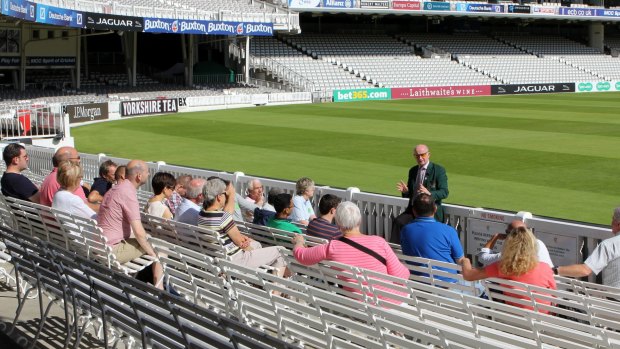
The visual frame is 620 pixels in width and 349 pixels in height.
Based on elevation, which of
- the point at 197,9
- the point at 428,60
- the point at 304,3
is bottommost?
the point at 428,60

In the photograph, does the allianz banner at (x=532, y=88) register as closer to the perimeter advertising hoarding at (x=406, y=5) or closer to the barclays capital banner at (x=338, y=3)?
the perimeter advertising hoarding at (x=406, y=5)

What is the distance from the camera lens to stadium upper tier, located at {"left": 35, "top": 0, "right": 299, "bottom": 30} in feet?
152

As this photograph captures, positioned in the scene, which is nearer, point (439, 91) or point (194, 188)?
point (194, 188)

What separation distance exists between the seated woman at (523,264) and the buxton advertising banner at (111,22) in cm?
4143

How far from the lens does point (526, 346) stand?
473cm

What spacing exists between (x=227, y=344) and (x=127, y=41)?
1970 inches

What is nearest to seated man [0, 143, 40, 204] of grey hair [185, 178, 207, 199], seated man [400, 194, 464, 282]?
grey hair [185, 178, 207, 199]

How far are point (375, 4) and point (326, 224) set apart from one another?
5718 cm

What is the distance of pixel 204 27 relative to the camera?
5109cm

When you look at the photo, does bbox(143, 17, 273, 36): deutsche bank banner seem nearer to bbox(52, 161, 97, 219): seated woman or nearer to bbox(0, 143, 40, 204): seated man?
bbox(0, 143, 40, 204): seated man

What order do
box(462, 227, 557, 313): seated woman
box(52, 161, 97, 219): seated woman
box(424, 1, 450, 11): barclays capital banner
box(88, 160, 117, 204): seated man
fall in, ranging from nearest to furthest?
box(462, 227, 557, 313): seated woman, box(52, 161, 97, 219): seated woman, box(88, 160, 117, 204): seated man, box(424, 1, 450, 11): barclays capital banner

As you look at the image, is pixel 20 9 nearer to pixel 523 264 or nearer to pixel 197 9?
pixel 197 9

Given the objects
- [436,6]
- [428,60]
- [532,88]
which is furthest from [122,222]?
[436,6]

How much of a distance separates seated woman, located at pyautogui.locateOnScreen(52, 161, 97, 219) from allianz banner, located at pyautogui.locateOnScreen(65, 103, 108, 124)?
30286 mm
